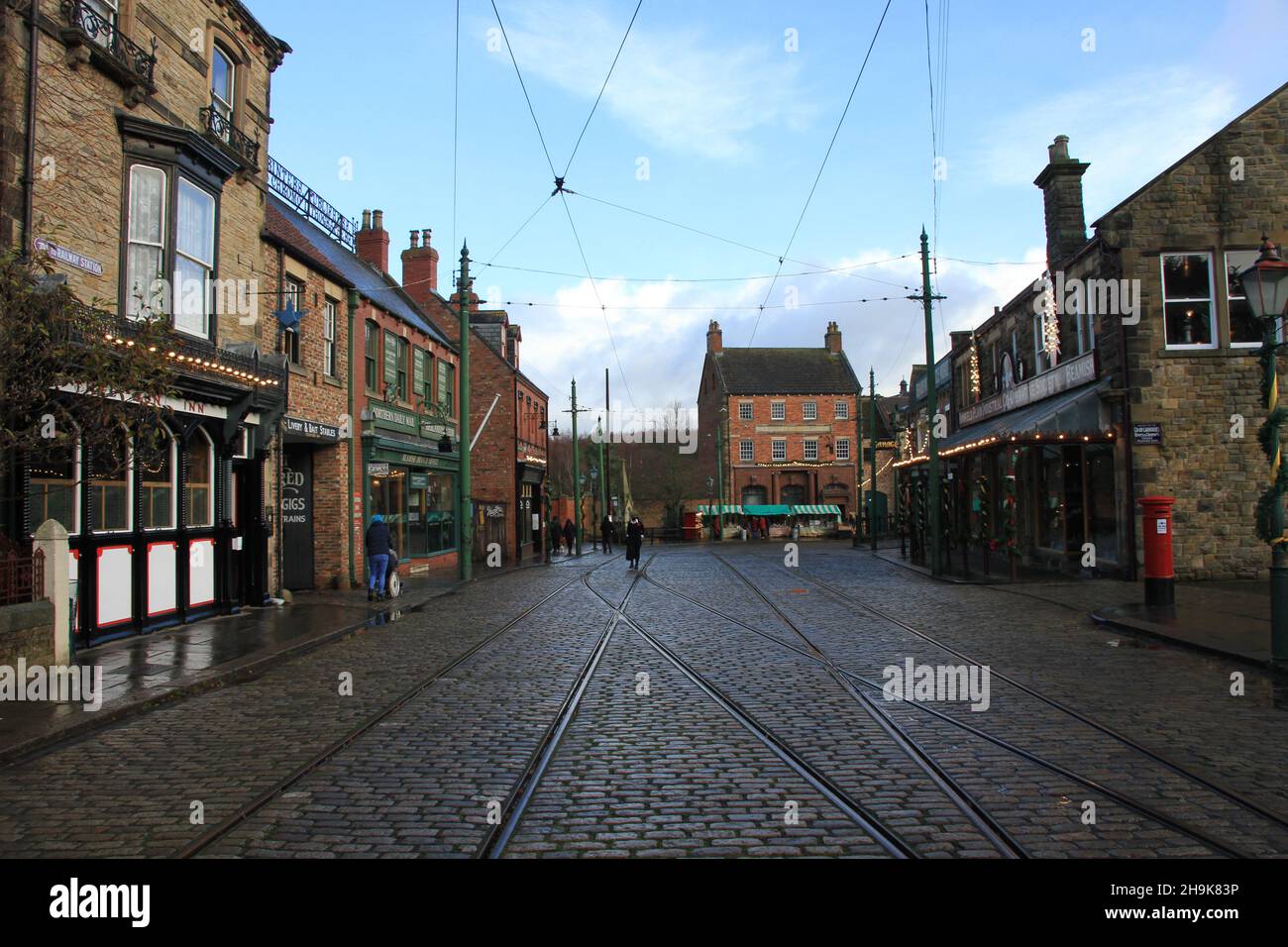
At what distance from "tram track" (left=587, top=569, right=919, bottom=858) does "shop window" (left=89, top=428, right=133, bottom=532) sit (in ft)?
23.0

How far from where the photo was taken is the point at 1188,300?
61.1ft

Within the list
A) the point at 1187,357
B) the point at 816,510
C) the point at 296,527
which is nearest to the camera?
the point at 1187,357

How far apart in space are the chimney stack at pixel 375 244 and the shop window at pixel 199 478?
17505mm

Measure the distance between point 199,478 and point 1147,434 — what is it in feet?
58.0

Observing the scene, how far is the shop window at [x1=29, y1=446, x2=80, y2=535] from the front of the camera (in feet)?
34.0

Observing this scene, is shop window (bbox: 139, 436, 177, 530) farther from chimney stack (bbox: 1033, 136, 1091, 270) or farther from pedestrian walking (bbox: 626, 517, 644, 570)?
chimney stack (bbox: 1033, 136, 1091, 270)

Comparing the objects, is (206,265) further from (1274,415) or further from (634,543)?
(634,543)

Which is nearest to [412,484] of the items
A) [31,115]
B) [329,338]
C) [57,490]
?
[329,338]

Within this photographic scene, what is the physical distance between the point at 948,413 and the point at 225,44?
27090mm

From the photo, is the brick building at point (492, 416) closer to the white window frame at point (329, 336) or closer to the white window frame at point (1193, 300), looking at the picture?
the white window frame at point (329, 336)

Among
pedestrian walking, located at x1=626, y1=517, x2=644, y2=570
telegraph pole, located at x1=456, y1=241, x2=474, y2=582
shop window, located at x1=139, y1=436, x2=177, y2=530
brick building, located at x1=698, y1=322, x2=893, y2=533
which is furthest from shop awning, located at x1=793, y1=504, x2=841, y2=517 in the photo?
shop window, located at x1=139, y1=436, x2=177, y2=530

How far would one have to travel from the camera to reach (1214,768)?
5660mm

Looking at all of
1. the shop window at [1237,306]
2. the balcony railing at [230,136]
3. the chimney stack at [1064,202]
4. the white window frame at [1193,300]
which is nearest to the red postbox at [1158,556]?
the white window frame at [1193,300]
